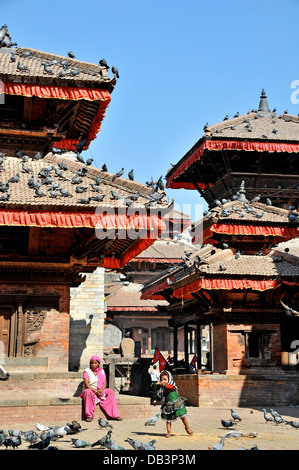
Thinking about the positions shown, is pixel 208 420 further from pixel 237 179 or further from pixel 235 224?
pixel 237 179

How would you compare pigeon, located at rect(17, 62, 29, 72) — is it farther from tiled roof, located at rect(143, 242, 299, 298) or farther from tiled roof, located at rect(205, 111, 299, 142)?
tiled roof, located at rect(205, 111, 299, 142)

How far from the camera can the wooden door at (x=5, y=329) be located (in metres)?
15.5

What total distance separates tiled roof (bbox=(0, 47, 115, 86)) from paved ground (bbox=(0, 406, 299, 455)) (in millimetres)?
7754

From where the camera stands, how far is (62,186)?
15219 millimetres

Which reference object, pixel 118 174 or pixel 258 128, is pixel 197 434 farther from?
pixel 258 128

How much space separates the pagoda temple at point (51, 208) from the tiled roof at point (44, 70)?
0.08ft

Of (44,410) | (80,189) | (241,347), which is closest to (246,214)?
(241,347)

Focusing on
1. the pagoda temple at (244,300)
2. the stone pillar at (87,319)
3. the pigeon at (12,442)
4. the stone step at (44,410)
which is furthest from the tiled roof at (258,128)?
the pigeon at (12,442)

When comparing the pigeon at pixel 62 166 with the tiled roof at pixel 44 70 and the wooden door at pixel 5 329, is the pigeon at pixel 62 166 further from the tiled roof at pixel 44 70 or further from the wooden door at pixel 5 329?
the wooden door at pixel 5 329

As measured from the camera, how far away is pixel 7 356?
614 inches

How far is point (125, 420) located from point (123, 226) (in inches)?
168

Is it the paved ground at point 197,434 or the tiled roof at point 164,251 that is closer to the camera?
the paved ground at point 197,434

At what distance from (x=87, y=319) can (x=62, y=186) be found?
8.91 meters

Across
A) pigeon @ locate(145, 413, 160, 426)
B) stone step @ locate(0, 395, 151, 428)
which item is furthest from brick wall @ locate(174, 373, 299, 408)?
pigeon @ locate(145, 413, 160, 426)
